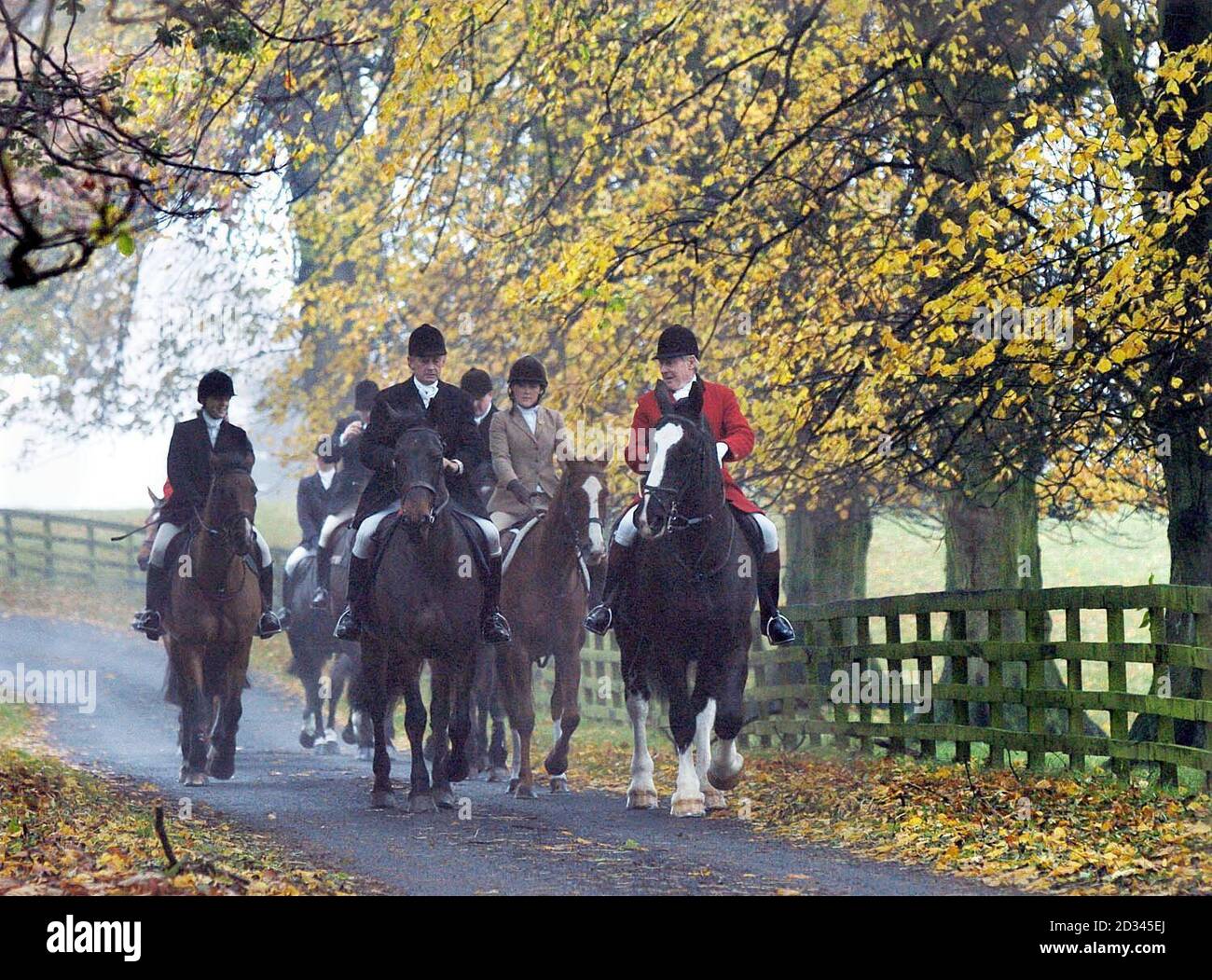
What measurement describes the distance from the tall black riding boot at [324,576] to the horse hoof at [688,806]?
6063 millimetres

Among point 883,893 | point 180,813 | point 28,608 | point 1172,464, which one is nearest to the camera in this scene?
point 883,893

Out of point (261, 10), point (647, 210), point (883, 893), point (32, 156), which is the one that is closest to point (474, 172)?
A: point (647, 210)

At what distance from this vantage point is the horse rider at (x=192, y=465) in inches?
549

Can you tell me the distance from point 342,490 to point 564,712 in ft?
14.0

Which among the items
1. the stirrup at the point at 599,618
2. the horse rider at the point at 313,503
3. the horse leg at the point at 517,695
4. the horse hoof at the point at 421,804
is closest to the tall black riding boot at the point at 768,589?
the stirrup at the point at 599,618

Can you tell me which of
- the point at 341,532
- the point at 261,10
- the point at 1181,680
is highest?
the point at 261,10

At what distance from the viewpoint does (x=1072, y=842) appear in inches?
392

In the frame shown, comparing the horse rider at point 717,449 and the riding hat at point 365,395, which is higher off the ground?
the riding hat at point 365,395

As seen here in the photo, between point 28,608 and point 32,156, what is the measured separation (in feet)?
90.7

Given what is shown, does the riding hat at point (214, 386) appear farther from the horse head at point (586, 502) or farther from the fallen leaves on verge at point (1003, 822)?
the fallen leaves on verge at point (1003, 822)

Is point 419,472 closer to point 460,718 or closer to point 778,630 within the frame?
point 460,718

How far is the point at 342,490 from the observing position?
17.4m

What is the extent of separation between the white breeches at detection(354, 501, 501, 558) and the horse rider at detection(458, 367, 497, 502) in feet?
1.22
